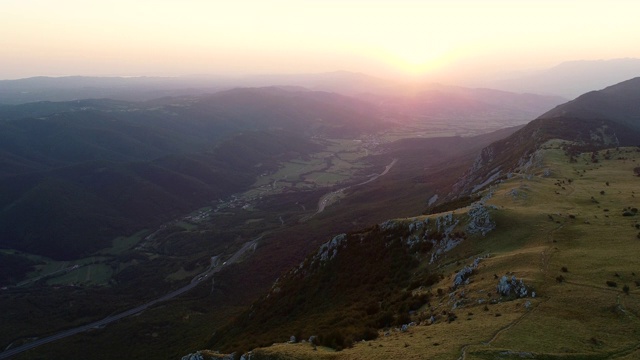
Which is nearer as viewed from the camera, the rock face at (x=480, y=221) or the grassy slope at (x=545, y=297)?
the grassy slope at (x=545, y=297)

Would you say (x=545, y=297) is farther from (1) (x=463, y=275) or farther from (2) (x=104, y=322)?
(2) (x=104, y=322)

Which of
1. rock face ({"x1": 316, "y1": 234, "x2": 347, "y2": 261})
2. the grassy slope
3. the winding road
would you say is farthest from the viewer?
the winding road

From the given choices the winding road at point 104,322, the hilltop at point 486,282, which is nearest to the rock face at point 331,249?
the hilltop at point 486,282

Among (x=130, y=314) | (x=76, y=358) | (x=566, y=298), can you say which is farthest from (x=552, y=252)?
(x=130, y=314)

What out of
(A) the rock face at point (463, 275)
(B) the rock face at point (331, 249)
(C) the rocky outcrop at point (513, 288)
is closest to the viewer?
(C) the rocky outcrop at point (513, 288)

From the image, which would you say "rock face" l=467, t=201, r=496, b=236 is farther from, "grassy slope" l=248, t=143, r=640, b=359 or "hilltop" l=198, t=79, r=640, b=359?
"grassy slope" l=248, t=143, r=640, b=359

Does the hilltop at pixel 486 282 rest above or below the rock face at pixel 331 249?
above

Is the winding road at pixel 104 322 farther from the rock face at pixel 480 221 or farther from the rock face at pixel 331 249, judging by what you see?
the rock face at pixel 480 221

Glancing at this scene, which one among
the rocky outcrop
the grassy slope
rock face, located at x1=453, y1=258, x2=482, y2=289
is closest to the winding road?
the grassy slope
